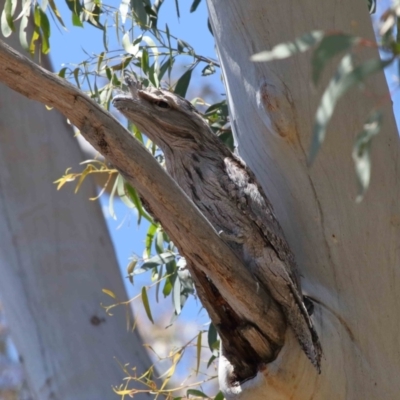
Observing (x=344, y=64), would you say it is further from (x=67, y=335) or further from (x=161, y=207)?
(x=67, y=335)

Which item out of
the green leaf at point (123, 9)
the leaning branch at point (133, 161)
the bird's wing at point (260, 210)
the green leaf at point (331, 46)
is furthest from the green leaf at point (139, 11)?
the green leaf at point (331, 46)

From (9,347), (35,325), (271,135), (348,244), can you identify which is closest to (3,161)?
(35,325)

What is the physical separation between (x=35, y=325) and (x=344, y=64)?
7.08 ft

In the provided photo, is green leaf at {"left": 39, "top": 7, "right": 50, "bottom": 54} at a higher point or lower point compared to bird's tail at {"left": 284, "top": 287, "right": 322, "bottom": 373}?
higher

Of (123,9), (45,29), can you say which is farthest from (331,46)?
(45,29)

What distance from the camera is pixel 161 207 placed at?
4.52 feet

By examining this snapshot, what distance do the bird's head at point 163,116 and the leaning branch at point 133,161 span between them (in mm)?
298

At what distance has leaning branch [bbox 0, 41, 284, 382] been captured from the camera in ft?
4.40

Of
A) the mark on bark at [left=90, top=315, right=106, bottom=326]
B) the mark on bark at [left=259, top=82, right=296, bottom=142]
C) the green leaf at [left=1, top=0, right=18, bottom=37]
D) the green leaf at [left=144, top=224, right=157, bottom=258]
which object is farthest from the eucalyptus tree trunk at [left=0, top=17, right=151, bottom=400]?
the mark on bark at [left=259, top=82, right=296, bottom=142]

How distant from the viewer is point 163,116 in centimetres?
169

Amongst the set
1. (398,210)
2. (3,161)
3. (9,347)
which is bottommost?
(9,347)

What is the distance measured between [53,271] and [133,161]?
4.80 feet

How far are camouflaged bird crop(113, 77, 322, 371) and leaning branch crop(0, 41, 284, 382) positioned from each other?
5.4 inches

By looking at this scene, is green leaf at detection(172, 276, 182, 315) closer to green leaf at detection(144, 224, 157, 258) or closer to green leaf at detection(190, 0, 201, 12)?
green leaf at detection(144, 224, 157, 258)
